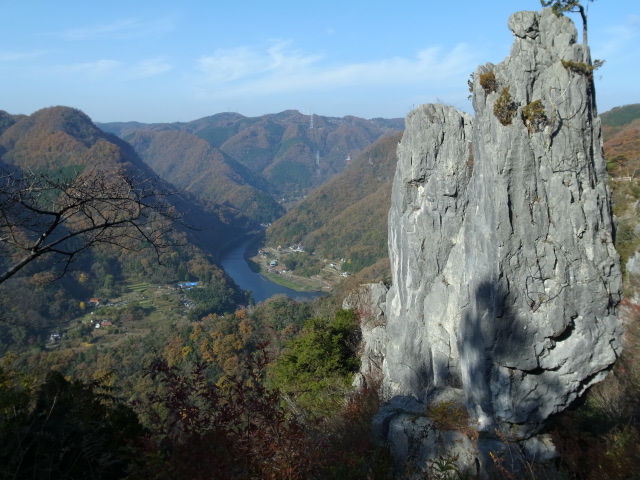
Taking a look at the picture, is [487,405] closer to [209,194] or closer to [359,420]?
[359,420]

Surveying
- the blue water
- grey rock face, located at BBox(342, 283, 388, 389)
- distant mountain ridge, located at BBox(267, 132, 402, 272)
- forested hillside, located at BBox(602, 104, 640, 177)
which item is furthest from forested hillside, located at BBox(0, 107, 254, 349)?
distant mountain ridge, located at BBox(267, 132, 402, 272)

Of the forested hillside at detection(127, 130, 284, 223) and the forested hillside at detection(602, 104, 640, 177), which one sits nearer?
the forested hillside at detection(602, 104, 640, 177)

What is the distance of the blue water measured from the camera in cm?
4712

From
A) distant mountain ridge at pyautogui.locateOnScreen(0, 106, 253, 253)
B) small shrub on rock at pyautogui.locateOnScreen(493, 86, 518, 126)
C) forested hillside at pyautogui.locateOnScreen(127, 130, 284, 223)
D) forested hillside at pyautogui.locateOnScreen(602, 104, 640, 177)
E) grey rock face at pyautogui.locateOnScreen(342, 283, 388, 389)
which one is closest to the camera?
small shrub on rock at pyautogui.locateOnScreen(493, 86, 518, 126)

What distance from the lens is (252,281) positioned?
2120 inches

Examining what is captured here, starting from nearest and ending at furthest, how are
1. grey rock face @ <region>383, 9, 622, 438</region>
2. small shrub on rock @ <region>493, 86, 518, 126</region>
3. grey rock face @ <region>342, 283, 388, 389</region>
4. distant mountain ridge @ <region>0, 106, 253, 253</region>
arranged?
grey rock face @ <region>383, 9, 622, 438</region>, small shrub on rock @ <region>493, 86, 518, 126</region>, grey rock face @ <region>342, 283, 388, 389</region>, distant mountain ridge @ <region>0, 106, 253, 253</region>

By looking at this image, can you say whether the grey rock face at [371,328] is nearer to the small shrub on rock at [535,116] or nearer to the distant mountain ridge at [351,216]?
the small shrub on rock at [535,116]

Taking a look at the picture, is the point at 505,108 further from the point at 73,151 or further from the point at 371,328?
the point at 73,151

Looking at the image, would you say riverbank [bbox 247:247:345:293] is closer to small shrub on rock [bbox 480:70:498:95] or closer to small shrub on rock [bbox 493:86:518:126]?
small shrub on rock [bbox 480:70:498:95]

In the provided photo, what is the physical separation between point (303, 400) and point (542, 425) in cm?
501

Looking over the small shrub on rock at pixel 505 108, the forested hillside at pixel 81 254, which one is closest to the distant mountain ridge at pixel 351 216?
the forested hillside at pixel 81 254

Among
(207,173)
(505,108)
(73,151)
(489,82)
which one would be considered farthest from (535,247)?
(207,173)

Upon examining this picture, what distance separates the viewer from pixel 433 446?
18.3 ft

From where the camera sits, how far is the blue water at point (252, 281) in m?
47.1
